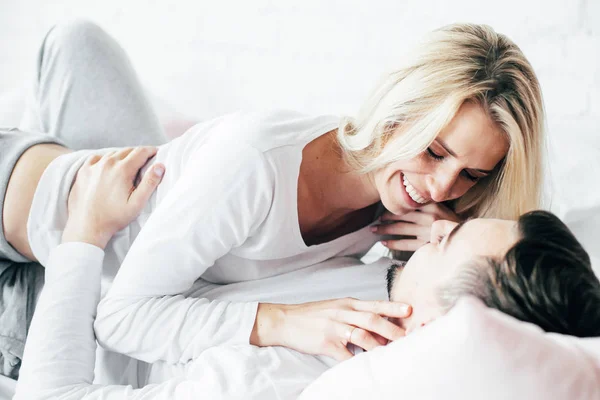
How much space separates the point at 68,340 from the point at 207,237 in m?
0.27

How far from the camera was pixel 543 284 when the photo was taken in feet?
2.14

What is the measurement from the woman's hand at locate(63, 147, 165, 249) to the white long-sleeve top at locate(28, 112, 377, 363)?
0.42 ft

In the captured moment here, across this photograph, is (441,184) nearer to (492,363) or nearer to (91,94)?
(492,363)

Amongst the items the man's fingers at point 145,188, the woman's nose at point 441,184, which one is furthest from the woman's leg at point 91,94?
the woman's nose at point 441,184

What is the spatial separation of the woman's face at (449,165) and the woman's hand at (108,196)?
422mm

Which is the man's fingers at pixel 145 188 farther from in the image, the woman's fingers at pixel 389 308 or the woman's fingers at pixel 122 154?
the woman's fingers at pixel 389 308

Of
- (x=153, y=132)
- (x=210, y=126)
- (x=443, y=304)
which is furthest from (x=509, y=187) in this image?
(x=153, y=132)

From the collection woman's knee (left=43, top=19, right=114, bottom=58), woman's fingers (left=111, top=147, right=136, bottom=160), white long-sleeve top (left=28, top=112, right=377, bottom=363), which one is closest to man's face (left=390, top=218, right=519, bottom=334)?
white long-sleeve top (left=28, top=112, right=377, bottom=363)

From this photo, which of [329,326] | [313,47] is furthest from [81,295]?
[313,47]

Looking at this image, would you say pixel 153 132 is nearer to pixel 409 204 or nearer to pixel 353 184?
pixel 353 184

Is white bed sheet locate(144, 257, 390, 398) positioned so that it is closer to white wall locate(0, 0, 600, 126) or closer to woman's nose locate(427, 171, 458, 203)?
woman's nose locate(427, 171, 458, 203)

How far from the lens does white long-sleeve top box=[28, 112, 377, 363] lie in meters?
0.94

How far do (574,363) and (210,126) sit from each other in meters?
0.80

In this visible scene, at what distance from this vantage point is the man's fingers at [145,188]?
113cm
